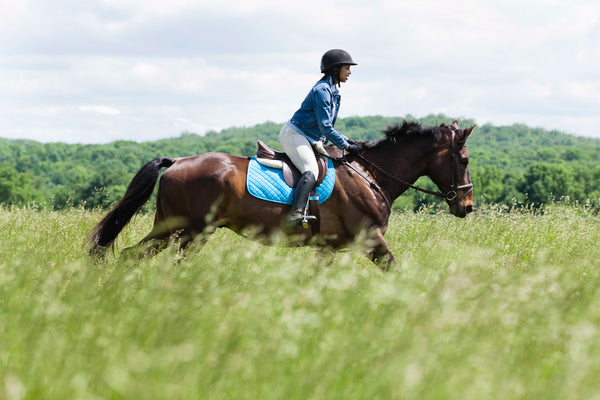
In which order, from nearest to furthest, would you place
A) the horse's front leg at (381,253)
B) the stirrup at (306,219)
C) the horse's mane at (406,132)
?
the stirrup at (306,219) < the horse's front leg at (381,253) < the horse's mane at (406,132)

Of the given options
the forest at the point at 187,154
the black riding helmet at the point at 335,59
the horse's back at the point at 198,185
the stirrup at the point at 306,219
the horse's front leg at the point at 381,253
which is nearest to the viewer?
the horse's back at the point at 198,185

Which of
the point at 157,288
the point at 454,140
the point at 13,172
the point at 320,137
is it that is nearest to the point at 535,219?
the point at 454,140

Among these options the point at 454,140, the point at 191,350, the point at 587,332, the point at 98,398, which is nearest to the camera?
the point at 98,398

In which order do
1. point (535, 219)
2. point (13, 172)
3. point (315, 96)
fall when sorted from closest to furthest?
point (315, 96) < point (535, 219) < point (13, 172)

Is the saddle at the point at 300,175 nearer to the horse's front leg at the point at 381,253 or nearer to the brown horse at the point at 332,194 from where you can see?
the brown horse at the point at 332,194

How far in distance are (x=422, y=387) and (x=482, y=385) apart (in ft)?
0.89

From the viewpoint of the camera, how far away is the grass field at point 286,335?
267 centimetres

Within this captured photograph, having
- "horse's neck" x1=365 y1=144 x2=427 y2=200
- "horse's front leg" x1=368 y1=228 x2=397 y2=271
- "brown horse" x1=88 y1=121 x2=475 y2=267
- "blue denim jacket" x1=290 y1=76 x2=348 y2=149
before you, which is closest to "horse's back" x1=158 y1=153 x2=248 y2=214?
"brown horse" x1=88 y1=121 x2=475 y2=267

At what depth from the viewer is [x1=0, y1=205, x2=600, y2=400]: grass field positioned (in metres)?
2.67

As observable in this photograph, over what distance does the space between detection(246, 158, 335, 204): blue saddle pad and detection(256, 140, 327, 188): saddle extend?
46mm

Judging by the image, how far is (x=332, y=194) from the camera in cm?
673

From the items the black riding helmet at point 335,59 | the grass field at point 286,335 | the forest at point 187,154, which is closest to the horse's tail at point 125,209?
the grass field at point 286,335

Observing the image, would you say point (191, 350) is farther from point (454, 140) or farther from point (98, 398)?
point (454, 140)

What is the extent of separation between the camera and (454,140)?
711 centimetres
